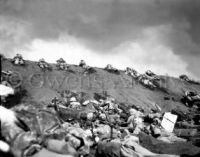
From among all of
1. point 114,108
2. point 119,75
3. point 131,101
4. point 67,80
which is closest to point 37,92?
point 67,80

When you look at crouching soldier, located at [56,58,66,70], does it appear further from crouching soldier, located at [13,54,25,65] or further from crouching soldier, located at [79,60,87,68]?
crouching soldier, located at [13,54,25,65]

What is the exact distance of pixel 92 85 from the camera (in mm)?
24219

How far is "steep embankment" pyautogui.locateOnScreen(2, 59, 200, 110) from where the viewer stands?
21016 millimetres

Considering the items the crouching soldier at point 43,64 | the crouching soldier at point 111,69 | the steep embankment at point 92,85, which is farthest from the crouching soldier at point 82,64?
the crouching soldier at point 43,64

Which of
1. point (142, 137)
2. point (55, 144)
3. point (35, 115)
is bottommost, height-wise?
point (142, 137)

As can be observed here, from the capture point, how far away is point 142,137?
6.45m

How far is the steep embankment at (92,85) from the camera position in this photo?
21.0 metres

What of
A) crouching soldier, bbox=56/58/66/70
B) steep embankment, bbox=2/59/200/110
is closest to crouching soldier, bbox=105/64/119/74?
steep embankment, bbox=2/59/200/110

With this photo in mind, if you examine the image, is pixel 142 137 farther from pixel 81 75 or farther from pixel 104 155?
pixel 81 75

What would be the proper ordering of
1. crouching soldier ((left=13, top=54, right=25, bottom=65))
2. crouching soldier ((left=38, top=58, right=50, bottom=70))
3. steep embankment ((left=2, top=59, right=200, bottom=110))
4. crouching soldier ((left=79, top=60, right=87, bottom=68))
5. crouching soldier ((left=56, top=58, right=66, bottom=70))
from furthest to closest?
crouching soldier ((left=79, top=60, right=87, bottom=68)), crouching soldier ((left=56, top=58, right=66, bottom=70)), crouching soldier ((left=38, top=58, right=50, bottom=70)), crouching soldier ((left=13, top=54, right=25, bottom=65)), steep embankment ((left=2, top=59, right=200, bottom=110))

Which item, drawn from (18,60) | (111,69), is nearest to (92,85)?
(111,69)

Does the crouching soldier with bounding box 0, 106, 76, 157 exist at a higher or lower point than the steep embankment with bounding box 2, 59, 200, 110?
lower

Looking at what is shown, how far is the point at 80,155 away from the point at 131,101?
733 inches

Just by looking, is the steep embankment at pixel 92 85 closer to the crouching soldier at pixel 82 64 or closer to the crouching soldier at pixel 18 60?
the crouching soldier at pixel 18 60
